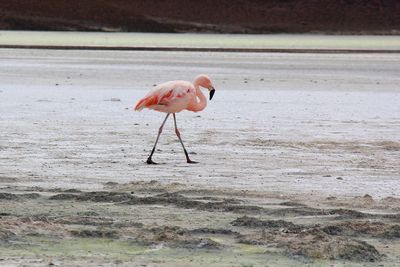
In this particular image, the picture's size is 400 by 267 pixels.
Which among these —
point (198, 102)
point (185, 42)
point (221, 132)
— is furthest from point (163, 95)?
point (185, 42)

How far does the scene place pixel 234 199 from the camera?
10234 millimetres

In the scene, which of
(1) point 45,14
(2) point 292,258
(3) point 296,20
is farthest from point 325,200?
(3) point 296,20

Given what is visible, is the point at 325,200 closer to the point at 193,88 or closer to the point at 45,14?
the point at 193,88

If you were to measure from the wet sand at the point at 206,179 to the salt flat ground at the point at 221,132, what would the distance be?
0.9 inches

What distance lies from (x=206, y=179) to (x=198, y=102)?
6.83 ft

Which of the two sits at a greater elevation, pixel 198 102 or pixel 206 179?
pixel 198 102

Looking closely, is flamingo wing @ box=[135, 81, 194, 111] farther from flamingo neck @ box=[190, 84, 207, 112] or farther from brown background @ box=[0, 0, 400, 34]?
brown background @ box=[0, 0, 400, 34]

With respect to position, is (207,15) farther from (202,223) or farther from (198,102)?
(202,223)

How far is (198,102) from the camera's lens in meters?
13.5

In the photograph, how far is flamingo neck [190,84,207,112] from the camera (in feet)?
44.2

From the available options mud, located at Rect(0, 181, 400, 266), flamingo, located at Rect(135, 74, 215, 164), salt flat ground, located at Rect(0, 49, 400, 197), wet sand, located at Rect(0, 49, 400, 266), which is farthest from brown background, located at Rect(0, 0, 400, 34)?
mud, located at Rect(0, 181, 400, 266)

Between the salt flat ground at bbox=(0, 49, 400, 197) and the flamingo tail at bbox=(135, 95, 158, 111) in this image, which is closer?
the salt flat ground at bbox=(0, 49, 400, 197)

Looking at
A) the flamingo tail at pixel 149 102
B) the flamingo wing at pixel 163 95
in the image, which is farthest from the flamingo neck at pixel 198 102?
the flamingo tail at pixel 149 102

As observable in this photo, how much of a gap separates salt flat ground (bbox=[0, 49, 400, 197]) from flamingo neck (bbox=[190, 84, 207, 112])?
48 centimetres
